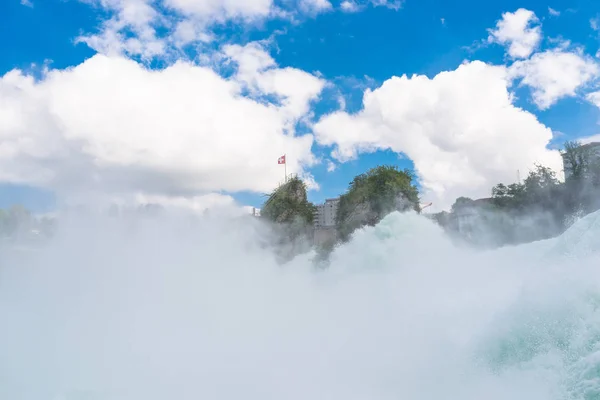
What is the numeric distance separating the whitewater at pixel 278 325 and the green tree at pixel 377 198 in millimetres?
18773

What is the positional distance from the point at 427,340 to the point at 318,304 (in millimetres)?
7091

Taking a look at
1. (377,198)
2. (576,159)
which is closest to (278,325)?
(377,198)

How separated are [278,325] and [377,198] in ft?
96.4

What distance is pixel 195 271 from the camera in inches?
703

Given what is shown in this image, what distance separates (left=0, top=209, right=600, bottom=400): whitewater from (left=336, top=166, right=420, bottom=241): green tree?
1877 centimetres

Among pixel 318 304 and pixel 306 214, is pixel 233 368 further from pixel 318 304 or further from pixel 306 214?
pixel 306 214

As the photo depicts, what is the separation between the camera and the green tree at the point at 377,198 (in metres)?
40.5

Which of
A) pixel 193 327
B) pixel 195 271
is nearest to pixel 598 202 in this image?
pixel 195 271

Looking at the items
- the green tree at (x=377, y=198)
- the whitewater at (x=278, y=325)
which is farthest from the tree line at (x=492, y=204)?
the whitewater at (x=278, y=325)

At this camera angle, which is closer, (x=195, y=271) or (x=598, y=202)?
(x=195, y=271)

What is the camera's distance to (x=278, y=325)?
43.0 feet

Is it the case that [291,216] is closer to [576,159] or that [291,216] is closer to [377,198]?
[377,198]

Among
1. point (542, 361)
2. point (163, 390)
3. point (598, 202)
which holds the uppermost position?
point (598, 202)

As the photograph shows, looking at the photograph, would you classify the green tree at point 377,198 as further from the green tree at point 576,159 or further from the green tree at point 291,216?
the green tree at point 576,159
